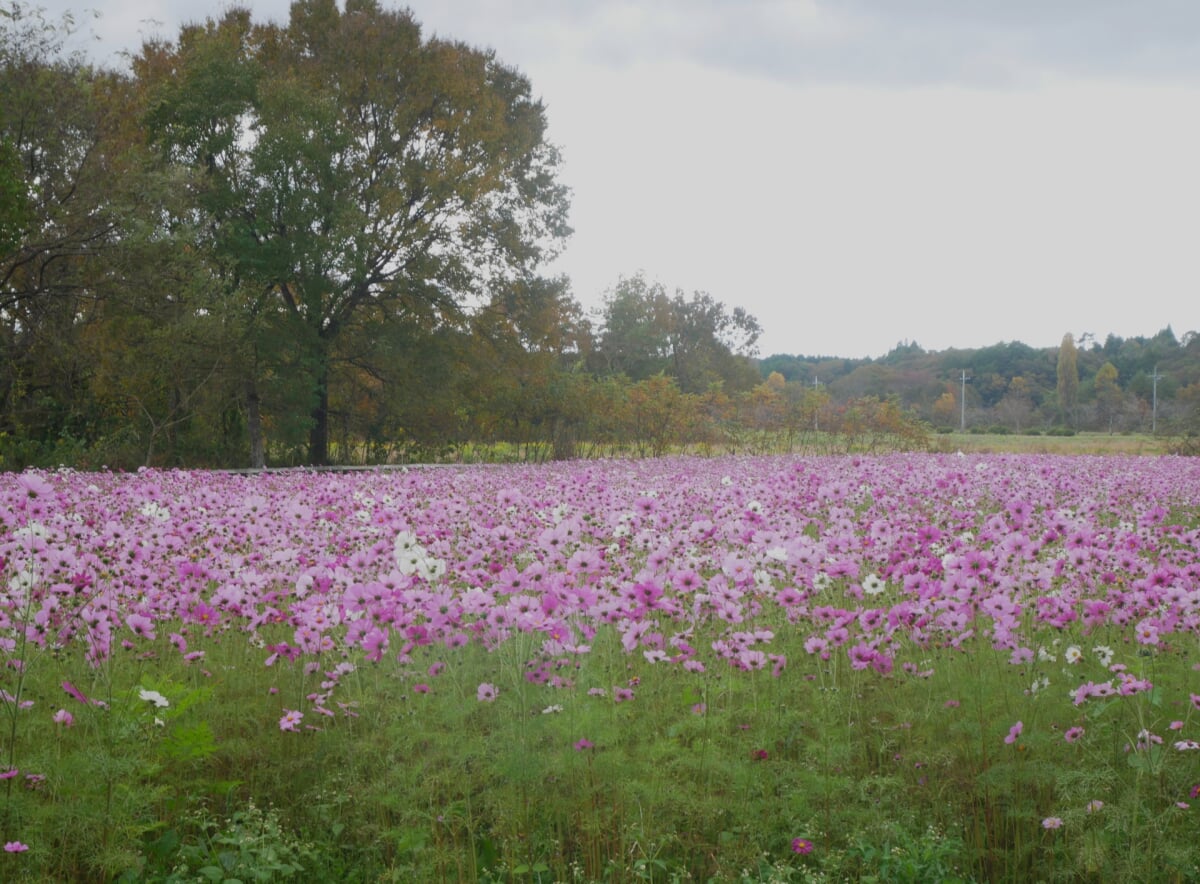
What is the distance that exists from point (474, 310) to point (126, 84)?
9541mm

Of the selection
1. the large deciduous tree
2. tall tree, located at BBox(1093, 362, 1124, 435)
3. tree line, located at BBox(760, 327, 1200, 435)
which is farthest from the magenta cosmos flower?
tall tree, located at BBox(1093, 362, 1124, 435)

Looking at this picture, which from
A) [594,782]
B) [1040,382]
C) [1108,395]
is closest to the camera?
[594,782]

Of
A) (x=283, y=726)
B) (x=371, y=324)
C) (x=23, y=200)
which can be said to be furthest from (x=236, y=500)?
(x=371, y=324)

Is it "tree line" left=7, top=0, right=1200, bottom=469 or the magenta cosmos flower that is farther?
"tree line" left=7, top=0, right=1200, bottom=469

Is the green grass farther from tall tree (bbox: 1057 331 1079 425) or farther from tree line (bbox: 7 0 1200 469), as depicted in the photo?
tall tree (bbox: 1057 331 1079 425)

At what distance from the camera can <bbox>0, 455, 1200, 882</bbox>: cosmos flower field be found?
2936mm

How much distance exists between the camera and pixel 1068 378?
5634cm

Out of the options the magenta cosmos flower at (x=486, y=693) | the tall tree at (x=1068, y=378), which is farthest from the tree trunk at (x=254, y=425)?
the tall tree at (x=1068, y=378)

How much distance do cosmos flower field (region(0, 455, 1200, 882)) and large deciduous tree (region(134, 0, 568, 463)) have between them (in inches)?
630

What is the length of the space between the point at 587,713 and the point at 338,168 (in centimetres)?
1944

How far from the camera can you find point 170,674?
392 cm

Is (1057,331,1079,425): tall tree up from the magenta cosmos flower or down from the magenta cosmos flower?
up

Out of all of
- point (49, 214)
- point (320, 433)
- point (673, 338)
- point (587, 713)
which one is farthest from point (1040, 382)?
point (587, 713)

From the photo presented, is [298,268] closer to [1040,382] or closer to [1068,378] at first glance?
[1068,378]
